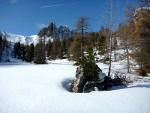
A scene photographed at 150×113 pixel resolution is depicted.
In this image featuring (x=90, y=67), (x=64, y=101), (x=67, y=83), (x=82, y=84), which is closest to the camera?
(x=64, y=101)

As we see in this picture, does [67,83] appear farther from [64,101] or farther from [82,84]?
[64,101]

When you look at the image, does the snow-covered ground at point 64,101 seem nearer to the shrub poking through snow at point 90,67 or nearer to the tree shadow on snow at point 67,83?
the tree shadow on snow at point 67,83

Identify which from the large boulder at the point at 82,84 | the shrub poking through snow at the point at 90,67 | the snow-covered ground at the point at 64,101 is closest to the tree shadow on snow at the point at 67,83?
the large boulder at the point at 82,84

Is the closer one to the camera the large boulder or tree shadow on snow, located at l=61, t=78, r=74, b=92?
the large boulder

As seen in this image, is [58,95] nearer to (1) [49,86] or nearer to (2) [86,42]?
(1) [49,86]

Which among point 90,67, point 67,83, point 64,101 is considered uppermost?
point 90,67

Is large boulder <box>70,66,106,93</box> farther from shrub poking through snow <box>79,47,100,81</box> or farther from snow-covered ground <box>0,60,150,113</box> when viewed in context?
snow-covered ground <box>0,60,150,113</box>

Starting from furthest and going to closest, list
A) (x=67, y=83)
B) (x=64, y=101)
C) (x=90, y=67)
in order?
(x=67, y=83) → (x=90, y=67) → (x=64, y=101)

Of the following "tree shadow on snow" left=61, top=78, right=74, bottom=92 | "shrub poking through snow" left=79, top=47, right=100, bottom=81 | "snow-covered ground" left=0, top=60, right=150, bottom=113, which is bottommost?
"snow-covered ground" left=0, top=60, right=150, bottom=113

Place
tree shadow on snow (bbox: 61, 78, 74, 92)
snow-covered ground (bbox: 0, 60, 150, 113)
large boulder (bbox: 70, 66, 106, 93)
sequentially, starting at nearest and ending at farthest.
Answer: snow-covered ground (bbox: 0, 60, 150, 113) → large boulder (bbox: 70, 66, 106, 93) → tree shadow on snow (bbox: 61, 78, 74, 92)

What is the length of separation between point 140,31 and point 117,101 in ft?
32.8

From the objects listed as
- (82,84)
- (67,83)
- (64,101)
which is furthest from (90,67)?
(64,101)

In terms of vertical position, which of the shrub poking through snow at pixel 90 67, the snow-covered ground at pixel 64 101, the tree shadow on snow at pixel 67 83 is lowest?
the snow-covered ground at pixel 64 101

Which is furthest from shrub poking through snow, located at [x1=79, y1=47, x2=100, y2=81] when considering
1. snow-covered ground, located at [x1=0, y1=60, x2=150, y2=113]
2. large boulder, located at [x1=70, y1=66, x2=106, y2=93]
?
snow-covered ground, located at [x1=0, y1=60, x2=150, y2=113]
